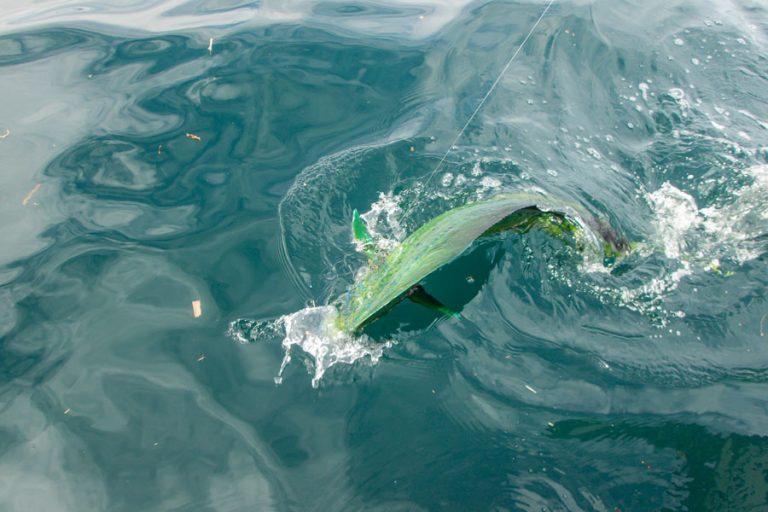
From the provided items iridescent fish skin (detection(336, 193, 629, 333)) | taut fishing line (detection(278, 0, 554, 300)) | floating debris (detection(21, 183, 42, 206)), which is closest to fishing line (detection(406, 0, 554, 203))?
taut fishing line (detection(278, 0, 554, 300))

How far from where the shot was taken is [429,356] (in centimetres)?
300

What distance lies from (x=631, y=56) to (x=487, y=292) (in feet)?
10.4

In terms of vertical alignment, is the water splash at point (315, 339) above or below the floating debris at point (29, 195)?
below

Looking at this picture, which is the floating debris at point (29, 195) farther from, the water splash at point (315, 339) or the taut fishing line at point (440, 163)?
the water splash at point (315, 339)

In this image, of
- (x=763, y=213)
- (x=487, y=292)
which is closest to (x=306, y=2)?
(x=487, y=292)

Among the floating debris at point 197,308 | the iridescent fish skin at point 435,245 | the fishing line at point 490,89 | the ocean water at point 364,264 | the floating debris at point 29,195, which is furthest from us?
the fishing line at point 490,89

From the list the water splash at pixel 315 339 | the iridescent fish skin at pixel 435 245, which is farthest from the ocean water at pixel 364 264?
the iridescent fish skin at pixel 435 245

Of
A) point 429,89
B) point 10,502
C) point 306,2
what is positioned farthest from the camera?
point 306,2

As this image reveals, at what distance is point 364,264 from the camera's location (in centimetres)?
338

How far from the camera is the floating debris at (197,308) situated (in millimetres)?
3352

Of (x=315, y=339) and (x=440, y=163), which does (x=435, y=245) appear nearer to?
(x=315, y=339)

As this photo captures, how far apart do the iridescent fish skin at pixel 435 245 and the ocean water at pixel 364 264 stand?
265mm

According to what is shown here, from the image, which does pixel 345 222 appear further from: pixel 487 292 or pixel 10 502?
pixel 10 502

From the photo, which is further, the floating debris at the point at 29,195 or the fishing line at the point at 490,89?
the fishing line at the point at 490,89
